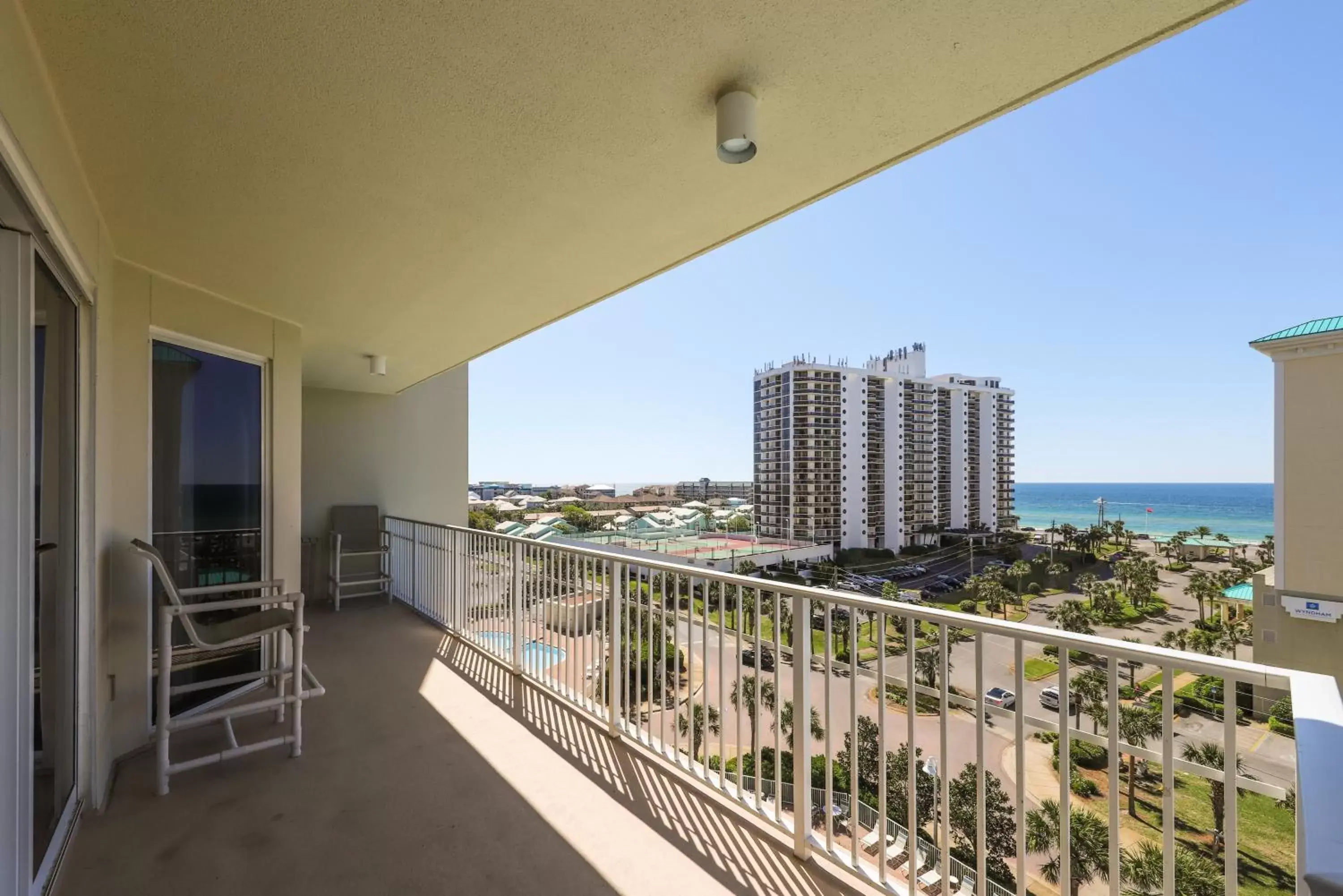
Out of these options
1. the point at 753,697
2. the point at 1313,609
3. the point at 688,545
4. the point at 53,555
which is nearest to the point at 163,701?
the point at 53,555

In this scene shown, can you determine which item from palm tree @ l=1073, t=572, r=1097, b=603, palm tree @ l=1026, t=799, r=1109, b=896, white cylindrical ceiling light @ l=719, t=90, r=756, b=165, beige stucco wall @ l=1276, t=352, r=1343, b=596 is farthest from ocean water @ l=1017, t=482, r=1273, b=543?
white cylindrical ceiling light @ l=719, t=90, r=756, b=165

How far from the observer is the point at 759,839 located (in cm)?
204

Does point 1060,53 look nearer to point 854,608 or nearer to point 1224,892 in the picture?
point 854,608

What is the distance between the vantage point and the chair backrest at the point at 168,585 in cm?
239

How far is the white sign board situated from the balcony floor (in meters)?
4.86

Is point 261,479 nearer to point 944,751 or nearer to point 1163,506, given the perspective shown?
point 944,751

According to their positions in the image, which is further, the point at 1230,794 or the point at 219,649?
the point at 219,649

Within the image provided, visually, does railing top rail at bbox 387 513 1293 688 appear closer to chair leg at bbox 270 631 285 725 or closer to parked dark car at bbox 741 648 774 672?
parked dark car at bbox 741 648 774 672

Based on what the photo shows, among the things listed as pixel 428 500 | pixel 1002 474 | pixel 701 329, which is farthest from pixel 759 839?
pixel 701 329

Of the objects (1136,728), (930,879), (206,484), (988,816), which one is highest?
(206,484)

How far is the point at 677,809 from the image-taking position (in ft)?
7.30

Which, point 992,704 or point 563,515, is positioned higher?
point 992,704

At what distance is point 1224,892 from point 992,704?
521 mm

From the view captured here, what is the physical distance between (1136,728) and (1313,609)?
15.9 ft
